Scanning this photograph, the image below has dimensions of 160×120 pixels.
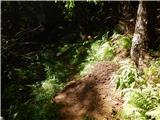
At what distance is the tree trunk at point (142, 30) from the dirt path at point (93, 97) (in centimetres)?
109

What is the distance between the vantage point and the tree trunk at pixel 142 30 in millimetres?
10547

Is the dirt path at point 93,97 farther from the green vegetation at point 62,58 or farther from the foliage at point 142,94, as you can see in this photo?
the foliage at point 142,94

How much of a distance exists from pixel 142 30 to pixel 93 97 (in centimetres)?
282

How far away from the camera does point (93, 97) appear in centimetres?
1064

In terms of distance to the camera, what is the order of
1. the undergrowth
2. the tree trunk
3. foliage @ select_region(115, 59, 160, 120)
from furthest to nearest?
the tree trunk
the undergrowth
foliage @ select_region(115, 59, 160, 120)

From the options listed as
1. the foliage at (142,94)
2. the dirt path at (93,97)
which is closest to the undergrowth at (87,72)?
the foliage at (142,94)

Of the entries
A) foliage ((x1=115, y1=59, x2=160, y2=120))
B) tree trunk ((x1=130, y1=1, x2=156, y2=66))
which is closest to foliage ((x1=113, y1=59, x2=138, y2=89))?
foliage ((x1=115, y1=59, x2=160, y2=120))

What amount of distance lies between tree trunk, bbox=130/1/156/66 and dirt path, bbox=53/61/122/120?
3.56 ft

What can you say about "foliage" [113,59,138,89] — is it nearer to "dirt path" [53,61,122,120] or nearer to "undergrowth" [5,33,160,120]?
"undergrowth" [5,33,160,120]

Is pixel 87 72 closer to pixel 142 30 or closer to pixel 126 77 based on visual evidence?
pixel 126 77

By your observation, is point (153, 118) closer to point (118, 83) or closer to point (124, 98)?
point (124, 98)

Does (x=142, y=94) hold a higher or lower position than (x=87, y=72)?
higher

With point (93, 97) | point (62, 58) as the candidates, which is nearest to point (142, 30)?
point (93, 97)

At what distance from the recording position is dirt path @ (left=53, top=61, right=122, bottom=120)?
988cm
